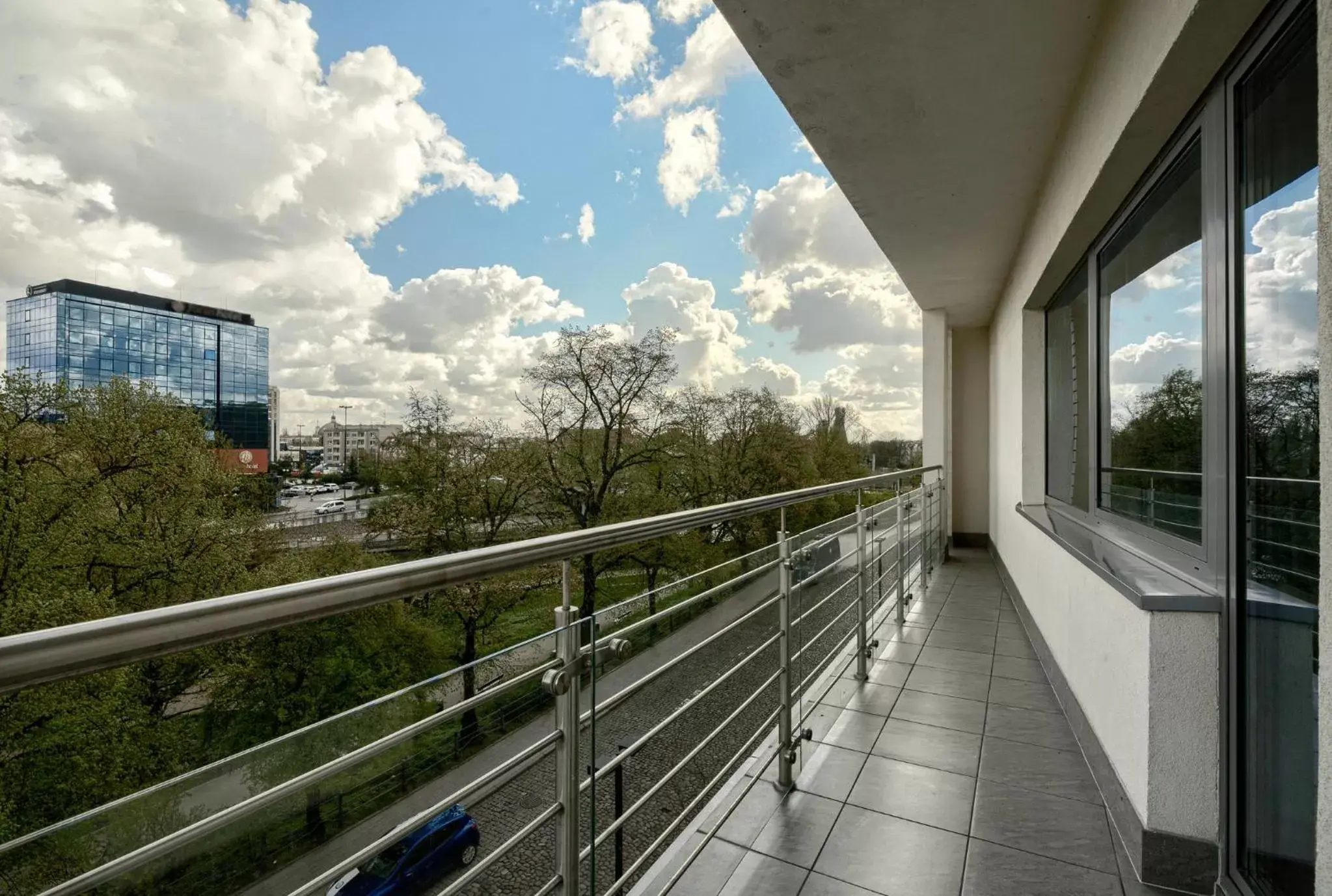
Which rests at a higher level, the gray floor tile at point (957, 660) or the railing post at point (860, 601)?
the railing post at point (860, 601)

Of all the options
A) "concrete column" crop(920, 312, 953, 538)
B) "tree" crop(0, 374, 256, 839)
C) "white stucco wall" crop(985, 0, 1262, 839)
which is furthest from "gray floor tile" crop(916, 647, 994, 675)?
"tree" crop(0, 374, 256, 839)

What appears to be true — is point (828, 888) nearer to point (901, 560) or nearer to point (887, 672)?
point (887, 672)

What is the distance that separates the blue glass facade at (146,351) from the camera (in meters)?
15.4

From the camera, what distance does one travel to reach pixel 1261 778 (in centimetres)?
134

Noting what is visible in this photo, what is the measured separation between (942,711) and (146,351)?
21.8 meters

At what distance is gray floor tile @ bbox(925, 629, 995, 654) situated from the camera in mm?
3395

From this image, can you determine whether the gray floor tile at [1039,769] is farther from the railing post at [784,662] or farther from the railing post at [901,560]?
the railing post at [901,560]

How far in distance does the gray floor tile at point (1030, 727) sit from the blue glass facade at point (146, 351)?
55.2 ft

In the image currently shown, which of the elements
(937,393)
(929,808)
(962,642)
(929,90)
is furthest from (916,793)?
(937,393)

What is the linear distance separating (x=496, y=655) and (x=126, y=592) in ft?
46.0

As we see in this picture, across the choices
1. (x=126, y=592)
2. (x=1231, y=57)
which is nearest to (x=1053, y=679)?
(x=1231, y=57)

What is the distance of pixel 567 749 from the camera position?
1.04 meters

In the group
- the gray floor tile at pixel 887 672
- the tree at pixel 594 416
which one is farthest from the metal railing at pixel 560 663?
the tree at pixel 594 416

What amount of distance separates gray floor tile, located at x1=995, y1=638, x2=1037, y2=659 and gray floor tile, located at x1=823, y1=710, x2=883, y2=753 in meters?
1.21
